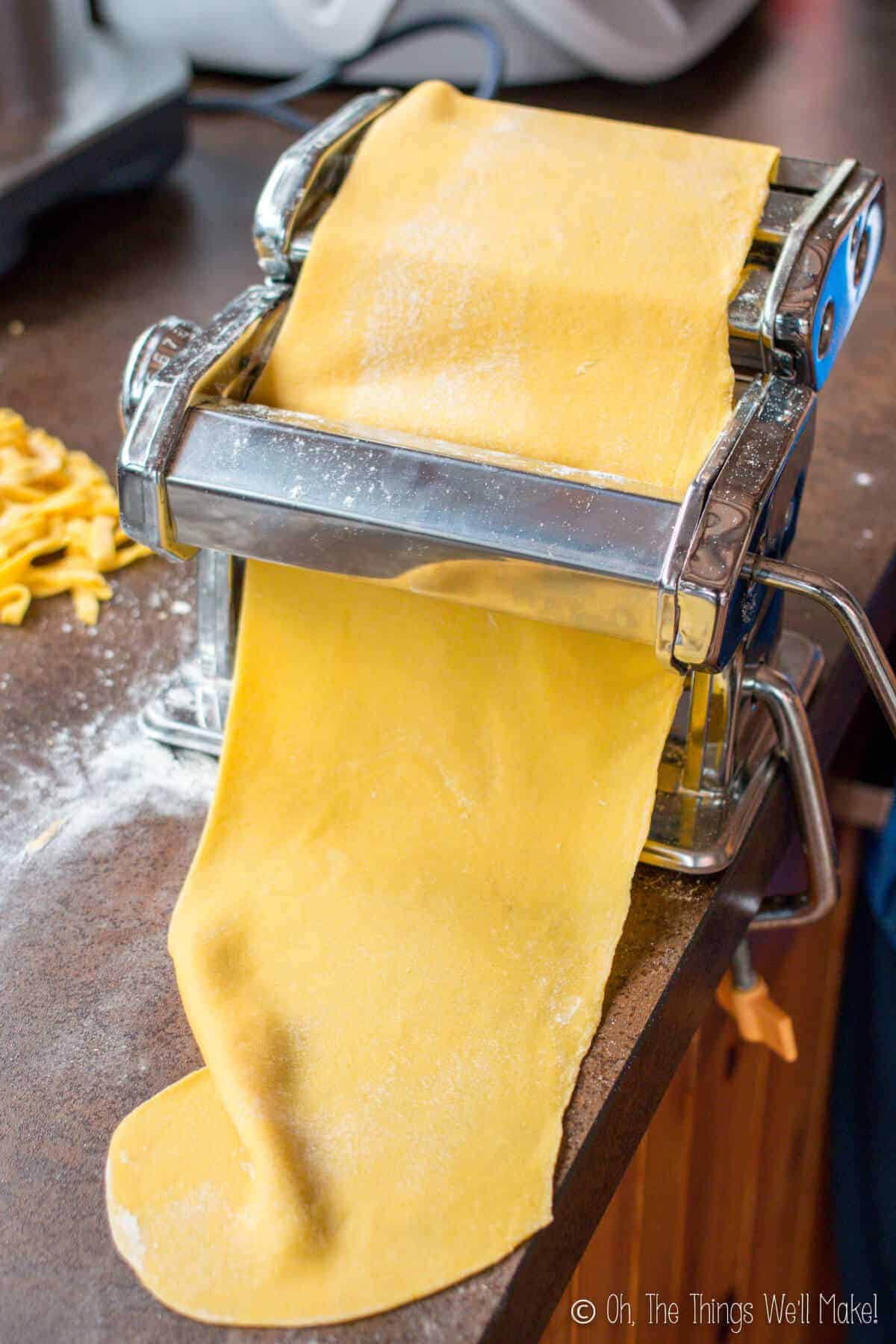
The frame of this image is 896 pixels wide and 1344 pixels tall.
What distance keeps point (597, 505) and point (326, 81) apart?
1187mm

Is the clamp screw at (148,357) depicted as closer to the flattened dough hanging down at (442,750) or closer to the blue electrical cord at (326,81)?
the flattened dough hanging down at (442,750)

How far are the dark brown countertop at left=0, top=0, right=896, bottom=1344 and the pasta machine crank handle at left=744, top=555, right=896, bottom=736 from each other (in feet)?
0.41

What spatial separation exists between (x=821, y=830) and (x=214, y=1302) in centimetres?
38

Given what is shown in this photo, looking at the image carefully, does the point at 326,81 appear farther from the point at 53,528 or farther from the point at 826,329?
the point at 826,329

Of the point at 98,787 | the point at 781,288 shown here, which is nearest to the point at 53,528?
the point at 98,787

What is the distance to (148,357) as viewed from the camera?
656 mm

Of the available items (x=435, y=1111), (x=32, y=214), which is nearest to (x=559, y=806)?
(x=435, y=1111)

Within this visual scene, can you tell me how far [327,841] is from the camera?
636mm

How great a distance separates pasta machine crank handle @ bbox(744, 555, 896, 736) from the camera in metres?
0.56

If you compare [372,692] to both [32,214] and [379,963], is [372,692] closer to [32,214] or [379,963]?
[379,963]

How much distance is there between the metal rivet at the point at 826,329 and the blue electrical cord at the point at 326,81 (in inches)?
36.0

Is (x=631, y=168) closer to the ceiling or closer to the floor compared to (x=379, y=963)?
closer to the ceiling

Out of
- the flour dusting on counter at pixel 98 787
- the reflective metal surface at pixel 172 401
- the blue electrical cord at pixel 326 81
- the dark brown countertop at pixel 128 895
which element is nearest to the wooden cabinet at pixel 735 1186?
the dark brown countertop at pixel 128 895

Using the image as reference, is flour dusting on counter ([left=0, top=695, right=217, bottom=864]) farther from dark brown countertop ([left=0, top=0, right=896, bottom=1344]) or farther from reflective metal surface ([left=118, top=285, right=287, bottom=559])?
reflective metal surface ([left=118, top=285, right=287, bottom=559])
